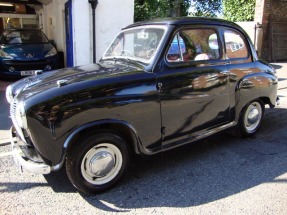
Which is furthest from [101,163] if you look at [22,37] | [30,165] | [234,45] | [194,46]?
[22,37]

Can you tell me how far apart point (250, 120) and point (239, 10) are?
14163mm

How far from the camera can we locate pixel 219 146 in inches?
181

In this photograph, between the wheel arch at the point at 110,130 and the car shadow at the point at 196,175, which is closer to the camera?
the wheel arch at the point at 110,130

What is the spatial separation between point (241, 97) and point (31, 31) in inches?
329

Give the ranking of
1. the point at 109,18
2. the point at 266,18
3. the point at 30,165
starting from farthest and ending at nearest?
the point at 266,18 → the point at 109,18 → the point at 30,165

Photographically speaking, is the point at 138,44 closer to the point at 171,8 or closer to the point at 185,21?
the point at 185,21

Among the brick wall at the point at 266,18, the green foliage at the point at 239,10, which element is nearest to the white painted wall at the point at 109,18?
the brick wall at the point at 266,18

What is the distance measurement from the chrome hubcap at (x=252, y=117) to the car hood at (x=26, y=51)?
21.7 ft

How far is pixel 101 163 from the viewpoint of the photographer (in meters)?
3.27

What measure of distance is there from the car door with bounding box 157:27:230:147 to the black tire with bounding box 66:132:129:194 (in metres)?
0.63

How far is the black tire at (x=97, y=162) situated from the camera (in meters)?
3.11

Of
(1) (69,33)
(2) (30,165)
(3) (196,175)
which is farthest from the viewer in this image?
(1) (69,33)

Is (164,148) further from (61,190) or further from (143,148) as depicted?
(61,190)

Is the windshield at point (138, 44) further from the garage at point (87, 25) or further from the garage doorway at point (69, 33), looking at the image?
the garage doorway at point (69, 33)
